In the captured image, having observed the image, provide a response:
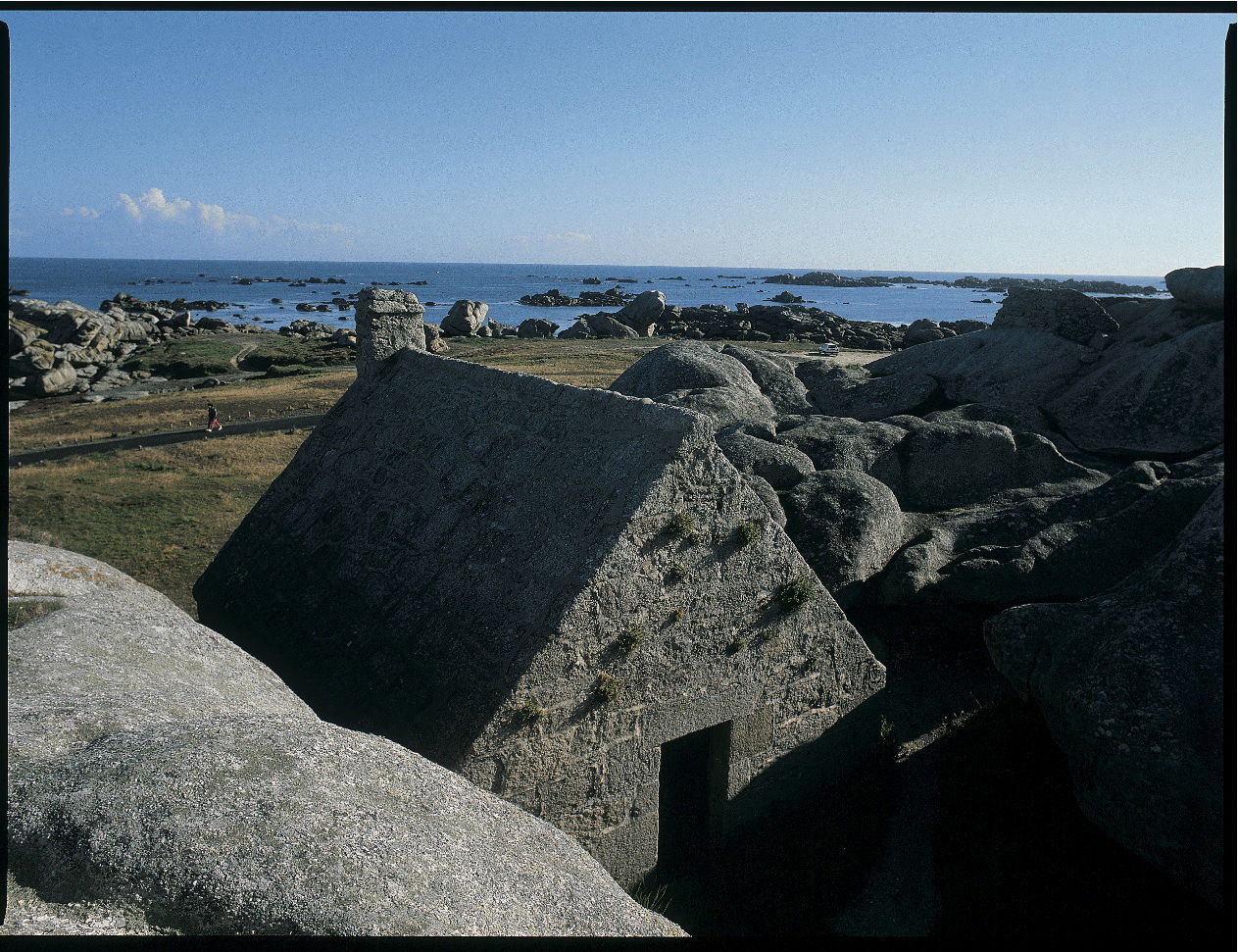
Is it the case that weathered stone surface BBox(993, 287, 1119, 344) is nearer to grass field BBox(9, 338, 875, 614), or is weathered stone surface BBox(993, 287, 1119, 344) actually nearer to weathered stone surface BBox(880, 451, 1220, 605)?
weathered stone surface BBox(880, 451, 1220, 605)

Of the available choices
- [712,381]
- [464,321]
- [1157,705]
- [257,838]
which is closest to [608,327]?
[464,321]

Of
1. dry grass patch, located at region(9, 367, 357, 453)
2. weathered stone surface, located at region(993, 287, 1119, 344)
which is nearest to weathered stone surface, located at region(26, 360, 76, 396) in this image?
dry grass patch, located at region(9, 367, 357, 453)

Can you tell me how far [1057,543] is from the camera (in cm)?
1436

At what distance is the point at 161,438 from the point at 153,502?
13.5 metres

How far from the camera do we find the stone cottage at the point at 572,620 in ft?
29.8

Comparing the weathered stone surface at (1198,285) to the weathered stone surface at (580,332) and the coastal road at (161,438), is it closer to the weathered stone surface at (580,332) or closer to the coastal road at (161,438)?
the coastal road at (161,438)

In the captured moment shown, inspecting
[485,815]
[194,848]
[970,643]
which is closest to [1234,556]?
[485,815]

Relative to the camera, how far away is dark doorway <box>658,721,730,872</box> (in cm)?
1079

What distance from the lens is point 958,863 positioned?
37.6ft

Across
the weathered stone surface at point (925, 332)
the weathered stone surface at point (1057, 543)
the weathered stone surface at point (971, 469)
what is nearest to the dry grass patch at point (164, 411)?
the weathered stone surface at point (971, 469)

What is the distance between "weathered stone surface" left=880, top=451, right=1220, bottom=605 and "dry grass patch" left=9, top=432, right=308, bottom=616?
1488 centimetres

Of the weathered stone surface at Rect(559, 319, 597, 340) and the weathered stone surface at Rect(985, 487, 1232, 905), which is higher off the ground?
the weathered stone surface at Rect(559, 319, 597, 340)

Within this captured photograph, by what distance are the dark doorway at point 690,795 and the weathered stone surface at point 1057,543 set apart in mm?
4962

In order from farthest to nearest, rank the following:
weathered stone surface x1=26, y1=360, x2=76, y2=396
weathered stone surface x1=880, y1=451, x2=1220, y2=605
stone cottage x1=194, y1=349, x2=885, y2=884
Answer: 1. weathered stone surface x1=26, y1=360, x2=76, y2=396
2. weathered stone surface x1=880, y1=451, x2=1220, y2=605
3. stone cottage x1=194, y1=349, x2=885, y2=884
